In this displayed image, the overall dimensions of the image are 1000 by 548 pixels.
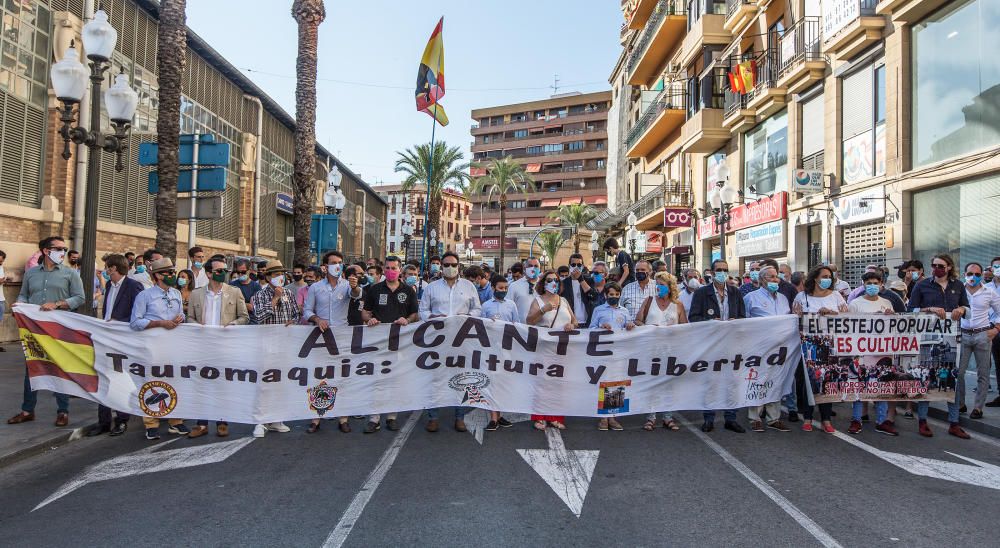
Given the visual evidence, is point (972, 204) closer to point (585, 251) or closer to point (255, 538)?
point (255, 538)

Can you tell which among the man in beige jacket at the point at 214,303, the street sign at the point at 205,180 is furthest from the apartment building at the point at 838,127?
the man in beige jacket at the point at 214,303

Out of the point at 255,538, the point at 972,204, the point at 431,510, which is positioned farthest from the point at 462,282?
the point at 972,204

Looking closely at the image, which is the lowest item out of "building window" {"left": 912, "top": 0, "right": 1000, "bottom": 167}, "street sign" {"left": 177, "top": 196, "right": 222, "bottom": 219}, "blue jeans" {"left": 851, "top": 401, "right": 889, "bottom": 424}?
"blue jeans" {"left": 851, "top": 401, "right": 889, "bottom": 424}

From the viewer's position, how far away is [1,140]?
14523 millimetres

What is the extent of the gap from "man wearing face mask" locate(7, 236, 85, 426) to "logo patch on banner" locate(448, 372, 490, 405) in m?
4.34

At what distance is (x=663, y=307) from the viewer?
813 centimetres

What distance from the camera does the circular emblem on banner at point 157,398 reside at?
23.2 ft

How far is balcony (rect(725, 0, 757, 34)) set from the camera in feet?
72.7

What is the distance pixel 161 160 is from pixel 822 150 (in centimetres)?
1707

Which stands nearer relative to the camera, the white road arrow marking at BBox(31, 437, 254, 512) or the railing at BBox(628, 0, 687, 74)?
the white road arrow marking at BBox(31, 437, 254, 512)

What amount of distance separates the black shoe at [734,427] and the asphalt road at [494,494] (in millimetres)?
295

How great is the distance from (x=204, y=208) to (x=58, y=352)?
16.7 ft

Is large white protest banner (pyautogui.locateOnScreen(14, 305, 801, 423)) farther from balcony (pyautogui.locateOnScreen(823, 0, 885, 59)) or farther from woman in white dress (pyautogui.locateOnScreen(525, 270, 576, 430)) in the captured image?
balcony (pyautogui.locateOnScreen(823, 0, 885, 59))

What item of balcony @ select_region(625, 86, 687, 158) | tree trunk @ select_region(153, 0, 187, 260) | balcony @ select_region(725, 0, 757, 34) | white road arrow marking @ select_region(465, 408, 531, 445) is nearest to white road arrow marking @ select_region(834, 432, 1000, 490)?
white road arrow marking @ select_region(465, 408, 531, 445)
